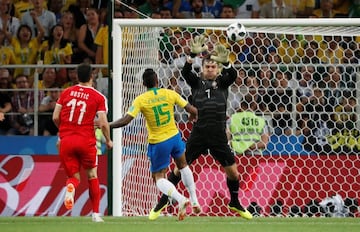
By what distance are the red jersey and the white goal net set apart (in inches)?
83.3

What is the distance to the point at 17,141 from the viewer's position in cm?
1630

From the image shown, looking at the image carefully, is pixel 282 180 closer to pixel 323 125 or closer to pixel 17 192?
pixel 323 125

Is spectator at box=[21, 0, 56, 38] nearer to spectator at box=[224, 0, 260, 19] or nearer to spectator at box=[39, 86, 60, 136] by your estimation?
spectator at box=[39, 86, 60, 136]

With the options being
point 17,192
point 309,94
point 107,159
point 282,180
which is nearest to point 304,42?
point 309,94

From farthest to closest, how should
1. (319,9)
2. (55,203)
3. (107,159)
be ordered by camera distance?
(319,9) → (55,203) → (107,159)

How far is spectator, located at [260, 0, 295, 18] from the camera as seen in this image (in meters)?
19.2

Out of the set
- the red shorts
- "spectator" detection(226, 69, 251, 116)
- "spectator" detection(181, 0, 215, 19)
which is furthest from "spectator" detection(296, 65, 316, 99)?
the red shorts

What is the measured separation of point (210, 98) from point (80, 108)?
6.11 ft

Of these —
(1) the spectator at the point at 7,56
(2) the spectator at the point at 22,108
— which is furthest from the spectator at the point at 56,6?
(2) the spectator at the point at 22,108

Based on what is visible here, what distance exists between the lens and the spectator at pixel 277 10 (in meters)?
19.2

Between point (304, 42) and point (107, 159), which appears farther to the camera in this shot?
point (304, 42)

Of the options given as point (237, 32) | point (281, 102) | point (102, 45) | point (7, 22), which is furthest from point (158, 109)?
point (7, 22)

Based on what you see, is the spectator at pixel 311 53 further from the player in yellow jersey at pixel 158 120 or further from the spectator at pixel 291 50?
the player in yellow jersey at pixel 158 120

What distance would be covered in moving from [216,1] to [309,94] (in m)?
4.21
